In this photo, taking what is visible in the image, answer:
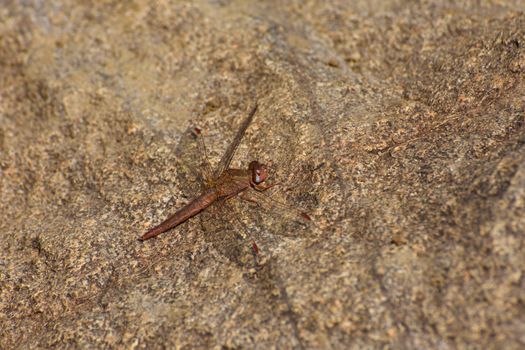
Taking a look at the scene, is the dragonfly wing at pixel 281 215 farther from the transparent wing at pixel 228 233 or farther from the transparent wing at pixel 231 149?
the transparent wing at pixel 231 149

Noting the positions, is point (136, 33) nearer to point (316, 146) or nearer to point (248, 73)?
point (248, 73)

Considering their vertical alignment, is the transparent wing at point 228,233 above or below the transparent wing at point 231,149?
below

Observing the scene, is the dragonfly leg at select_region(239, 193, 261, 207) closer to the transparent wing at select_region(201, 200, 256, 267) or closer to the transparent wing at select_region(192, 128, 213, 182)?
the transparent wing at select_region(201, 200, 256, 267)

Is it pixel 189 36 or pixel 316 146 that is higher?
pixel 316 146

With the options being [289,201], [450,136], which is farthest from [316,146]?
[450,136]

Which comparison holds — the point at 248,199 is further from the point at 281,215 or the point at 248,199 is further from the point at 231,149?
the point at 231,149

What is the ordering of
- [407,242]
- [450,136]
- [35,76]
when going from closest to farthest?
[407,242] < [450,136] < [35,76]

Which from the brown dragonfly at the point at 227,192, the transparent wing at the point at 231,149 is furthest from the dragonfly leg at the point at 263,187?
the transparent wing at the point at 231,149
